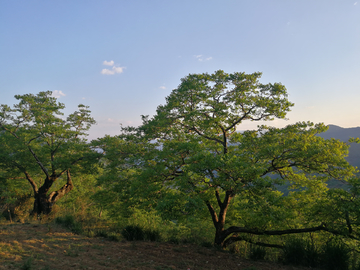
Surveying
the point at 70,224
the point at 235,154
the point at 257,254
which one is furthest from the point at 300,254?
the point at 70,224

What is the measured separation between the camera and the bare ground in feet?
21.3

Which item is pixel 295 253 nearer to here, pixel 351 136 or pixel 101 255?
pixel 101 255

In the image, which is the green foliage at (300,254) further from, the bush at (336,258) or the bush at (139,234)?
the bush at (139,234)

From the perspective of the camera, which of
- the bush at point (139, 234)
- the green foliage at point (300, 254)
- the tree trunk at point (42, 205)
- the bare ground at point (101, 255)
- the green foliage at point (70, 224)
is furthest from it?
the tree trunk at point (42, 205)

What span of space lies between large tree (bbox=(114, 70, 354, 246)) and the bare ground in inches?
80.2

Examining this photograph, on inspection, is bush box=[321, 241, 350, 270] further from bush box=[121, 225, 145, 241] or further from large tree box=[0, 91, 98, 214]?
large tree box=[0, 91, 98, 214]

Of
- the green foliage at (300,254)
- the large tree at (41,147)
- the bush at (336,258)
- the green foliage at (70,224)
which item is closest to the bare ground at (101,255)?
the green foliage at (300,254)

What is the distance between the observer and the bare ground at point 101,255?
649cm

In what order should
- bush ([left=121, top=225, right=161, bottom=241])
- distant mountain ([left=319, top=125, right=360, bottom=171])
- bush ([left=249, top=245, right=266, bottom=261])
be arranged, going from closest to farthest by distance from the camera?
1. bush ([left=249, top=245, right=266, bottom=261])
2. bush ([left=121, top=225, right=161, bottom=241])
3. distant mountain ([left=319, top=125, right=360, bottom=171])

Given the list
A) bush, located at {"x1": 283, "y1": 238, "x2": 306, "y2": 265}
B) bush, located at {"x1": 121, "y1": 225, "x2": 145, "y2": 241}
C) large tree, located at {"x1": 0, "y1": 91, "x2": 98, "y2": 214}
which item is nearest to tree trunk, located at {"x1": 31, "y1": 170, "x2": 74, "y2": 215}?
large tree, located at {"x1": 0, "y1": 91, "x2": 98, "y2": 214}

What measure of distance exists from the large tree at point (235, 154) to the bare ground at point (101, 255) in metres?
2.04

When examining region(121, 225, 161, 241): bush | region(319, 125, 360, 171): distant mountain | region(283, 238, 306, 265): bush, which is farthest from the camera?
region(319, 125, 360, 171): distant mountain

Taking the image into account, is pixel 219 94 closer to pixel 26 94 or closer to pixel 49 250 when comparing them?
pixel 49 250

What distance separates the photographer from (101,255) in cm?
776
